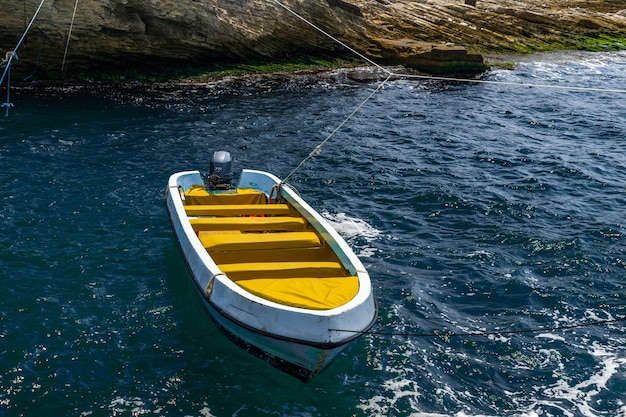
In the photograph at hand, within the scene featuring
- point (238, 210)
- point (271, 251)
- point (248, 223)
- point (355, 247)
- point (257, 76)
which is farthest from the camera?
point (257, 76)

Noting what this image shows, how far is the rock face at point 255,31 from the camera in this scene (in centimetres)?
2895

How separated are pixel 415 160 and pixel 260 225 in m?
11.2

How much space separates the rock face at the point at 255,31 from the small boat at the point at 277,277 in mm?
16441

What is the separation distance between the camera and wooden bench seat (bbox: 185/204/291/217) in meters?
15.6

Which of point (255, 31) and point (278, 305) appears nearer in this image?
point (278, 305)

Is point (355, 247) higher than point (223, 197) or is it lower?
lower

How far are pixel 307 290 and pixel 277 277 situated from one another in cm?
103

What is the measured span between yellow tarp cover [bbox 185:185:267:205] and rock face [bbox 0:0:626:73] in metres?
16.1

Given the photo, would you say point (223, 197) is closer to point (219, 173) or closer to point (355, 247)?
point (219, 173)

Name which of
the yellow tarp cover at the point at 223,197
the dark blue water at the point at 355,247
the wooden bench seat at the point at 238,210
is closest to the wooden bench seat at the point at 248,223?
the wooden bench seat at the point at 238,210

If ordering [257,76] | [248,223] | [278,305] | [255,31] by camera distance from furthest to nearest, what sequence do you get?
[257,76]
[255,31]
[248,223]
[278,305]

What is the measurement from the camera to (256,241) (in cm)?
1356

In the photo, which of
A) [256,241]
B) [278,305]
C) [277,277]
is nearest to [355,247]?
[256,241]

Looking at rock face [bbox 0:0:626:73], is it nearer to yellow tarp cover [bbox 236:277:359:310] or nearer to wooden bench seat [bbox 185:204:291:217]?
wooden bench seat [bbox 185:204:291:217]
